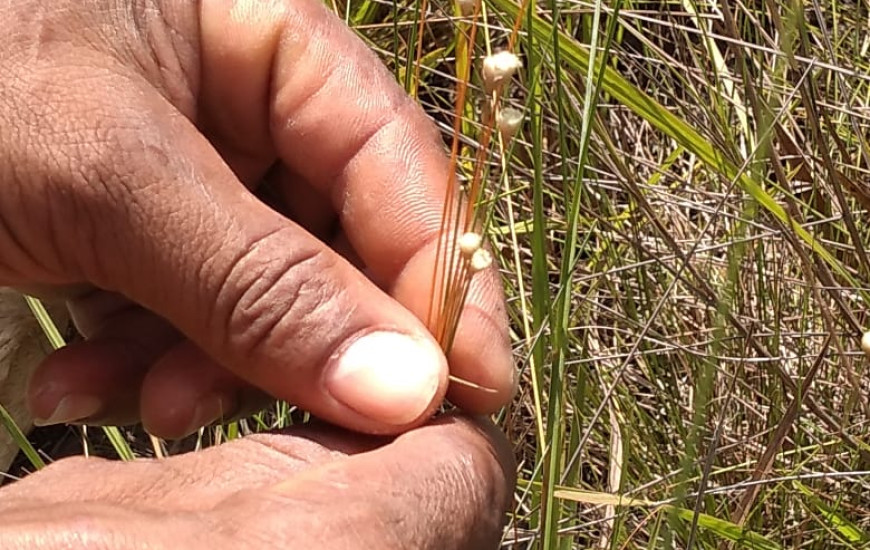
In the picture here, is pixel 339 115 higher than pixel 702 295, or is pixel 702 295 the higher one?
pixel 339 115

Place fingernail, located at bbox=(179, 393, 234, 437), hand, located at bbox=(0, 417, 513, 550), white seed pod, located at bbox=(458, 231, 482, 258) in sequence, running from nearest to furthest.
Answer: hand, located at bbox=(0, 417, 513, 550), white seed pod, located at bbox=(458, 231, 482, 258), fingernail, located at bbox=(179, 393, 234, 437)

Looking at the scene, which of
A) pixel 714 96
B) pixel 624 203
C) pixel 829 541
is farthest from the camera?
pixel 624 203

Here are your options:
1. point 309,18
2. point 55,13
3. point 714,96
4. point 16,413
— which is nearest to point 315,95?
point 309,18

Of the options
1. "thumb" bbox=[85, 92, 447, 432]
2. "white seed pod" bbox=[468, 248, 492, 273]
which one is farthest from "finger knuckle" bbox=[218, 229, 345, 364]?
"white seed pod" bbox=[468, 248, 492, 273]

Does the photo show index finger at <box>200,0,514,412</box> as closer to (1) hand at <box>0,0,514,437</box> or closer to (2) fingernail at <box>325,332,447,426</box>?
(1) hand at <box>0,0,514,437</box>

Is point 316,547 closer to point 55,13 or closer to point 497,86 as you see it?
point 497,86

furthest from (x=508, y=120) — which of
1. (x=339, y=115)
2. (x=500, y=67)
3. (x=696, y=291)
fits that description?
(x=696, y=291)

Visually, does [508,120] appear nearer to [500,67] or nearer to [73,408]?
[500,67]
